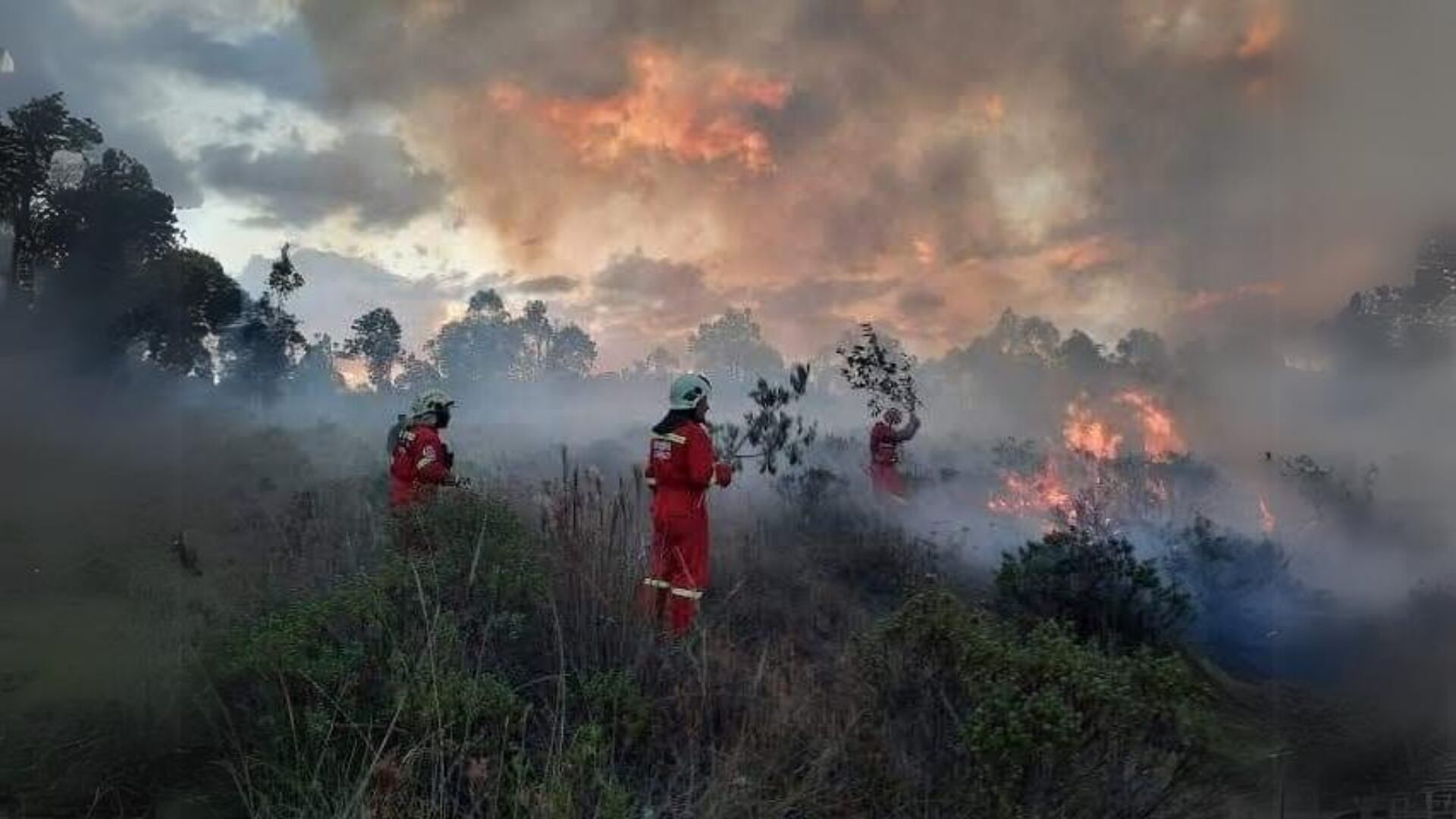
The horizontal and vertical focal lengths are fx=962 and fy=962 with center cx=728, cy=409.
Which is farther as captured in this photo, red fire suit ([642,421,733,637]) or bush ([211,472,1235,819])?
red fire suit ([642,421,733,637])

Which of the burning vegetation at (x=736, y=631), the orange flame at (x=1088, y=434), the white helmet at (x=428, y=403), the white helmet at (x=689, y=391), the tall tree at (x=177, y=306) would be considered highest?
the tall tree at (x=177, y=306)

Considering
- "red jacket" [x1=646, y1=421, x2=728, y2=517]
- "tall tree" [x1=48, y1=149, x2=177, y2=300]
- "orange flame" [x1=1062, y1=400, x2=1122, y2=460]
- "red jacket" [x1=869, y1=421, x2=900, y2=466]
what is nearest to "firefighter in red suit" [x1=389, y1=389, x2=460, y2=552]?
"red jacket" [x1=646, y1=421, x2=728, y2=517]

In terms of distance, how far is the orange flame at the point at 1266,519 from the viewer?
52.3 feet

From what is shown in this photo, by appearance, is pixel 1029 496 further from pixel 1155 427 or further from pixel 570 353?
pixel 570 353

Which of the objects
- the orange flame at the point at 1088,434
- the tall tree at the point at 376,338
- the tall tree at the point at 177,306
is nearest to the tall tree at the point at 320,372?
the tall tree at the point at 376,338

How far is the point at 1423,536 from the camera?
15.9m

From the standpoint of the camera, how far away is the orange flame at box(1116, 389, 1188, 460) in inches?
1153

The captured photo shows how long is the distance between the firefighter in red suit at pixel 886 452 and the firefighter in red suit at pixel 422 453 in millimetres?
7477

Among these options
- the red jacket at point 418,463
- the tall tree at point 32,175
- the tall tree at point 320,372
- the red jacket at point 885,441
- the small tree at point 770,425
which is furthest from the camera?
the tall tree at point 320,372

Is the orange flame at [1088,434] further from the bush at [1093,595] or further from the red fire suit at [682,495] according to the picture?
the red fire suit at [682,495]

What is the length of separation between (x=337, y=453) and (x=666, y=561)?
66.1 ft

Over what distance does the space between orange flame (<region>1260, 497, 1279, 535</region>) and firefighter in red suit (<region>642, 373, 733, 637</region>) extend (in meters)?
12.0

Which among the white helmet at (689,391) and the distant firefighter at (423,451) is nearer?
the white helmet at (689,391)

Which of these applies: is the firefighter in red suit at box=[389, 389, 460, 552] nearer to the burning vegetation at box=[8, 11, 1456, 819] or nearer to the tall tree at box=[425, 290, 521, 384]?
the burning vegetation at box=[8, 11, 1456, 819]
